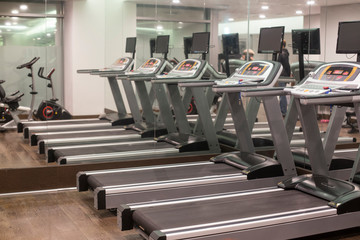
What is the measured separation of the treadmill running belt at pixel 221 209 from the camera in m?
3.44

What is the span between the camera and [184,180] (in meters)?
4.54

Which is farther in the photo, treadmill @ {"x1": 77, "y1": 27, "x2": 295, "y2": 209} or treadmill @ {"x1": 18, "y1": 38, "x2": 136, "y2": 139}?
treadmill @ {"x1": 18, "y1": 38, "x2": 136, "y2": 139}

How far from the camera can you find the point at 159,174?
4.77 metres

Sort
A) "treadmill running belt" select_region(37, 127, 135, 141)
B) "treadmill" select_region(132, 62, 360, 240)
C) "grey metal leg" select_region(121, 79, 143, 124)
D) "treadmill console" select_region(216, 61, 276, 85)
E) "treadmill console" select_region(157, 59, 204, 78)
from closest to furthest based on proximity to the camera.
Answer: "treadmill" select_region(132, 62, 360, 240)
"treadmill console" select_region(216, 61, 276, 85)
"treadmill console" select_region(157, 59, 204, 78)
"treadmill running belt" select_region(37, 127, 135, 141)
"grey metal leg" select_region(121, 79, 143, 124)

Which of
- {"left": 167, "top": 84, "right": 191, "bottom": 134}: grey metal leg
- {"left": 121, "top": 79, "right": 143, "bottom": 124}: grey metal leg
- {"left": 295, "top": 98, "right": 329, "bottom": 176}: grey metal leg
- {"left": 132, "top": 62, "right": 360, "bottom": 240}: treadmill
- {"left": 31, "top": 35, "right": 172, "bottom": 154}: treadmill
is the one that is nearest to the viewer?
{"left": 132, "top": 62, "right": 360, "bottom": 240}: treadmill

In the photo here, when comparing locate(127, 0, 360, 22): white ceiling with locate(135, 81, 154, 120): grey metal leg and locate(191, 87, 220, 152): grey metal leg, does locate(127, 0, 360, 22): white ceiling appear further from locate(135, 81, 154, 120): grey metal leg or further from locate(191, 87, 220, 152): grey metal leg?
locate(135, 81, 154, 120): grey metal leg

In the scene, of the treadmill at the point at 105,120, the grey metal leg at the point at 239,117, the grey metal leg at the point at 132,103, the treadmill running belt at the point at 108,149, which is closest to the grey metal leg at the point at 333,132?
the grey metal leg at the point at 239,117

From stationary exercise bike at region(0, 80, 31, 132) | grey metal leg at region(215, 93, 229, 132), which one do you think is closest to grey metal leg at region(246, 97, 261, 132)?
grey metal leg at region(215, 93, 229, 132)

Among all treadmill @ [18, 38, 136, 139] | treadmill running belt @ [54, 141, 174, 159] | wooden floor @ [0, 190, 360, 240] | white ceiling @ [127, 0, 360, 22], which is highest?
white ceiling @ [127, 0, 360, 22]

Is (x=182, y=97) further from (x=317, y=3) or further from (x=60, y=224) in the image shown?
(x=60, y=224)

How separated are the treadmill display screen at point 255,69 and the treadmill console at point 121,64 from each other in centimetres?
163

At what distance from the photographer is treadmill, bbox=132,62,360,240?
3375 millimetres

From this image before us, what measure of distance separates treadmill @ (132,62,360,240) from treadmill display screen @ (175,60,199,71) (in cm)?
163

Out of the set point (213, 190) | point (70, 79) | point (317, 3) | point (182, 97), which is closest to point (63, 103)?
point (70, 79)
